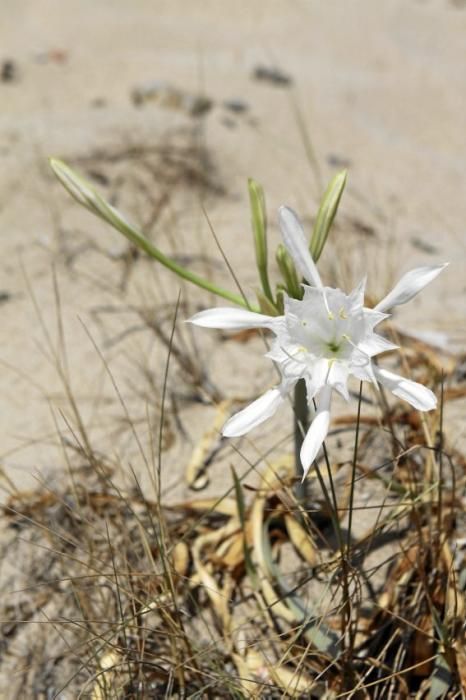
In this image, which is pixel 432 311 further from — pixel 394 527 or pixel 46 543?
pixel 46 543

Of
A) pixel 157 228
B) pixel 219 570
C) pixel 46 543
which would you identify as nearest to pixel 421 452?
pixel 219 570

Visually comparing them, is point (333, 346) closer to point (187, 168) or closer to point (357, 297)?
point (357, 297)

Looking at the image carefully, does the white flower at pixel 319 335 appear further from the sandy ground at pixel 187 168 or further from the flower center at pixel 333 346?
the sandy ground at pixel 187 168

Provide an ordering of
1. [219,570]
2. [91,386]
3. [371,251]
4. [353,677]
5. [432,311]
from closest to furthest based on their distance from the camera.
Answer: [353,677] → [219,570] → [91,386] → [432,311] → [371,251]

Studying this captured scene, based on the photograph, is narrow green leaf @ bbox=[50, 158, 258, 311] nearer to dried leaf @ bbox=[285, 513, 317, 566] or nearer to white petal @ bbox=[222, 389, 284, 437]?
white petal @ bbox=[222, 389, 284, 437]

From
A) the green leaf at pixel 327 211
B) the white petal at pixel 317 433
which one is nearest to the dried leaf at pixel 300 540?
the white petal at pixel 317 433

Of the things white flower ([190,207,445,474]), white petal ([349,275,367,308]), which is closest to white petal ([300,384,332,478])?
white flower ([190,207,445,474])

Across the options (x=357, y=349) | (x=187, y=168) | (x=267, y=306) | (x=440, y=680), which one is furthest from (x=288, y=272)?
(x=187, y=168)
